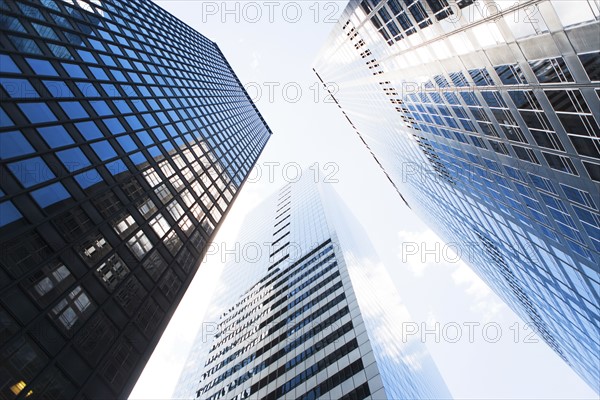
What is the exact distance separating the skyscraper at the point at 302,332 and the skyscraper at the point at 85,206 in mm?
20488

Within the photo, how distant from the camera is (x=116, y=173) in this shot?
2311 cm

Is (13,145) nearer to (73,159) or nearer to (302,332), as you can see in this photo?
(73,159)

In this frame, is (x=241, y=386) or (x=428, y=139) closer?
(x=428, y=139)

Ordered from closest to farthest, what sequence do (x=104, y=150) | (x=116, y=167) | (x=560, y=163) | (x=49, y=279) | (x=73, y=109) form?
(x=49, y=279), (x=73, y=109), (x=560, y=163), (x=104, y=150), (x=116, y=167)

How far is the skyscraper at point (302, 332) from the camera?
41.8 meters

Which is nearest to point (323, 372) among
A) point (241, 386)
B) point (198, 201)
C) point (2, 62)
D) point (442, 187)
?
point (241, 386)

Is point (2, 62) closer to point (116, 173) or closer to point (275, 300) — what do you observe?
point (116, 173)

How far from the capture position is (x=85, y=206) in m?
19.2

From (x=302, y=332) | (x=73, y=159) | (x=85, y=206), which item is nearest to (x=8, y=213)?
(x=85, y=206)

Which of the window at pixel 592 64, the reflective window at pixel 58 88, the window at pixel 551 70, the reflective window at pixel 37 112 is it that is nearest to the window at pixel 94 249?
the reflective window at pixel 37 112

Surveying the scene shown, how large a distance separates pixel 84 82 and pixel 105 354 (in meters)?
Result: 16.6

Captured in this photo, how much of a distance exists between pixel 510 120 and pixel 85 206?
2515 centimetres

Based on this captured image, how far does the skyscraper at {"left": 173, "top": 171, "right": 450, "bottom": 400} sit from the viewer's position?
41844 millimetres

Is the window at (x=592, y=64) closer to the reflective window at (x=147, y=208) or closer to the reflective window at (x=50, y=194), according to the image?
the reflective window at (x=50, y=194)
